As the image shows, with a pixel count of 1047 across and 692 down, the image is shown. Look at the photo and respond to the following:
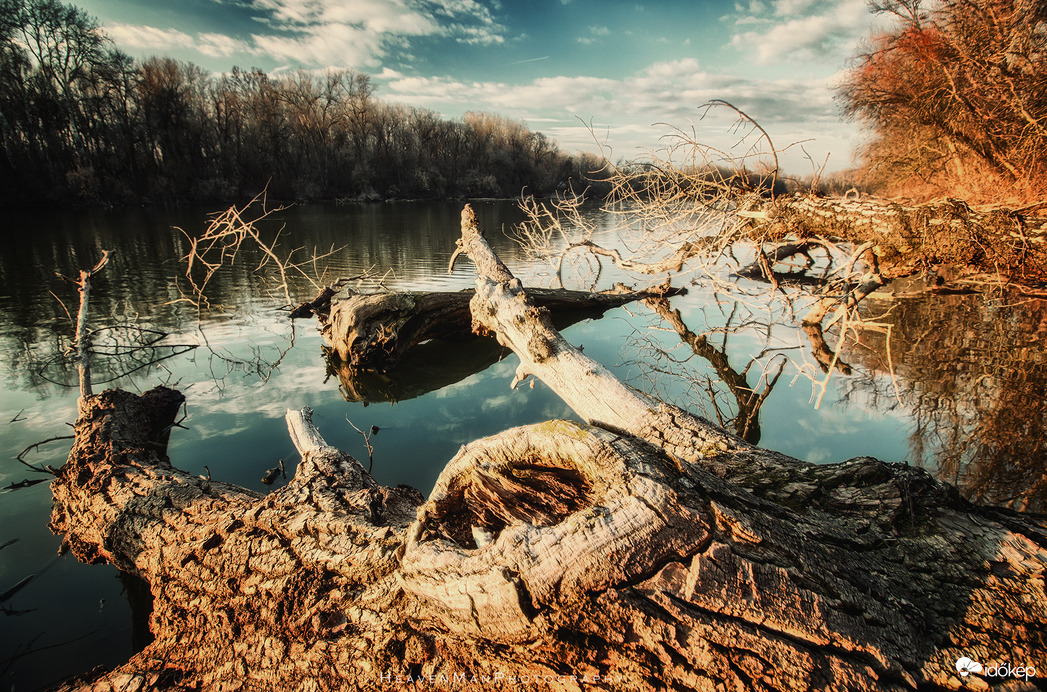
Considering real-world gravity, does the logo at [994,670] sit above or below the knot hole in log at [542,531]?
below

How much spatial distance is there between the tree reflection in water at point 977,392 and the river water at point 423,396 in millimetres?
27

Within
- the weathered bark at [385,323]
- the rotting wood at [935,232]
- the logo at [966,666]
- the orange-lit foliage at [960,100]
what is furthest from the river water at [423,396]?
the orange-lit foliage at [960,100]

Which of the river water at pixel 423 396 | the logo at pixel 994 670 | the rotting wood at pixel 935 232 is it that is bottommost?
the river water at pixel 423 396

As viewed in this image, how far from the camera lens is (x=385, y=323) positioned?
6809 mm

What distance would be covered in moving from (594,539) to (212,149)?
5270cm

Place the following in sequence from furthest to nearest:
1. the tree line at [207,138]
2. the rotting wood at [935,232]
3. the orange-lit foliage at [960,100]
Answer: the tree line at [207,138] → the orange-lit foliage at [960,100] → the rotting wood at [935,232]

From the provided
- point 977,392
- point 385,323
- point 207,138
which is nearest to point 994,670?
point 977,392

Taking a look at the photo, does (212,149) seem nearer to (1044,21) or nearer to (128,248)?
(128,248)

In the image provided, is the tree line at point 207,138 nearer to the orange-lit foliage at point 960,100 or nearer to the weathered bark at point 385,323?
the orange-lit foliage at point 960,100

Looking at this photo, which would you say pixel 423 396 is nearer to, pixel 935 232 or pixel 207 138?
pixel 935 232

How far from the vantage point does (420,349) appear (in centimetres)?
774

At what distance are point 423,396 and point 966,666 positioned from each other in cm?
525

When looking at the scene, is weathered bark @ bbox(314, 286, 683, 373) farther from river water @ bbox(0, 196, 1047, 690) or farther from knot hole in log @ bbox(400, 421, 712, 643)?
knot hole in log @ bbox(400, 421, 712, 643)

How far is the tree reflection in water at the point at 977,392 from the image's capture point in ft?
13.0
